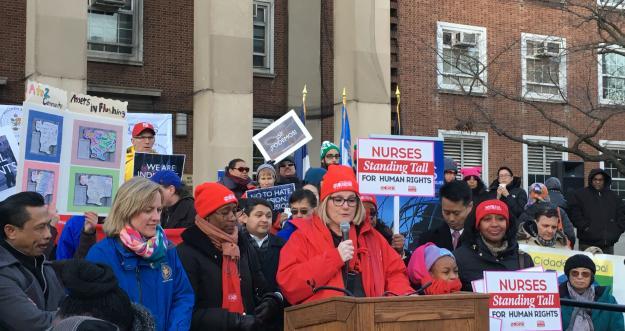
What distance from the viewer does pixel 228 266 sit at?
675 cm

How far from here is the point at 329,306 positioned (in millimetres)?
5434

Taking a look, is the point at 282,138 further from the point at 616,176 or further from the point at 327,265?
the point at 616,176

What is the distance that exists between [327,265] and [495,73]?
2286 centimetres

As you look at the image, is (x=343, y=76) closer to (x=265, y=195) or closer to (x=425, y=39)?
(x=425, y=39)

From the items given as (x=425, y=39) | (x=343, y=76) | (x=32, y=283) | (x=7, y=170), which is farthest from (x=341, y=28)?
(x=32, y=283)

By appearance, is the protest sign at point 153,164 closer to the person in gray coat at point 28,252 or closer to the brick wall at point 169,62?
the person in gray coat at point 28,252

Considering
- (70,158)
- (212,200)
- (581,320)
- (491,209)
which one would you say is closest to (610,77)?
(581,320)

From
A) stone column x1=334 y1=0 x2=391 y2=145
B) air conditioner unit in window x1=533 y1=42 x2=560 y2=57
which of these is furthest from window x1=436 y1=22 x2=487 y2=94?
stone column x1=334 y1=0 x2=391 y2=145

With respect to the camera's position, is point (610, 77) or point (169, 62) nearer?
point (169, 62)

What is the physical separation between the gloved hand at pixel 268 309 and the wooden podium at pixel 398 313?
940mm

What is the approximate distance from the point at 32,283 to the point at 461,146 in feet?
75.9

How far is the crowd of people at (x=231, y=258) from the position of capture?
5.63m

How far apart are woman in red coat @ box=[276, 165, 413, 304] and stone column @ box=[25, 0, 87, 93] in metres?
12.9

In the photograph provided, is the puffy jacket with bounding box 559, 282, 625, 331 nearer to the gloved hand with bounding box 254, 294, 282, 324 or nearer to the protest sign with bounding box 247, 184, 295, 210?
the gloved hand with bounding box 254, 294, 282, 324
